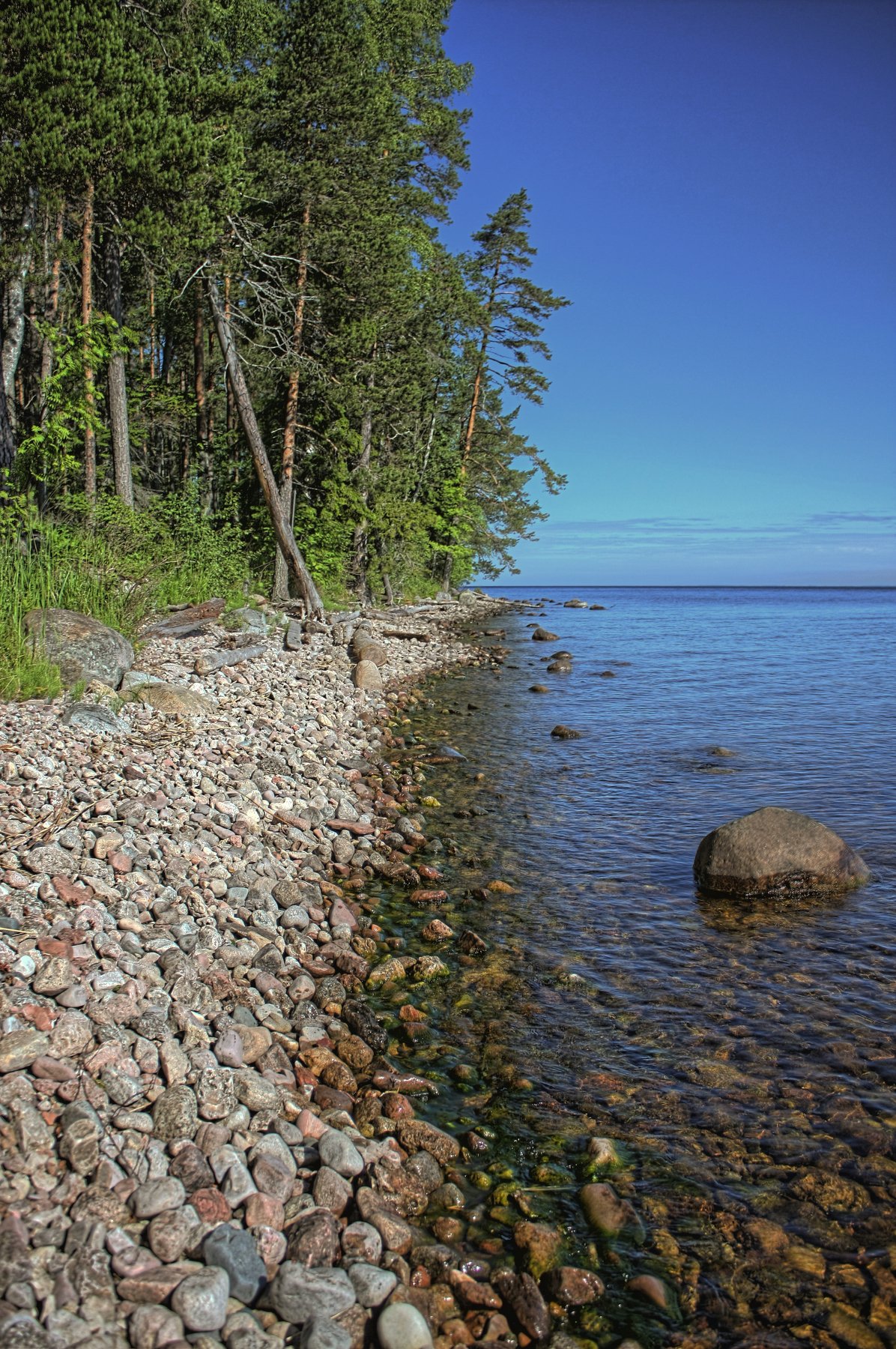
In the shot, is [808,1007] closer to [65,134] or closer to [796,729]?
[796,729]

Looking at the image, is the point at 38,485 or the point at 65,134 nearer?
the point at 65,134

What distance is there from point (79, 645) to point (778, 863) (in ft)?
23.4

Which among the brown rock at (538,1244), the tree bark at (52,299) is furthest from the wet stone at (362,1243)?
the tree bark at (52,299)

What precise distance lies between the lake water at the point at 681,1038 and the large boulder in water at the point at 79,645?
3710 millimetres

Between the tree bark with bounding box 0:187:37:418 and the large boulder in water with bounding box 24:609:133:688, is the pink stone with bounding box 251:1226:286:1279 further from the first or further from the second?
the tree bark with bounding box 0:187:37:418

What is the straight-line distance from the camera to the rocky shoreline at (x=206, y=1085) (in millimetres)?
2791

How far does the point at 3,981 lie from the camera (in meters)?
3.88

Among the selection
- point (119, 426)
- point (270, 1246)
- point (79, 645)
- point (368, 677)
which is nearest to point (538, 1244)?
point (270, 1246)

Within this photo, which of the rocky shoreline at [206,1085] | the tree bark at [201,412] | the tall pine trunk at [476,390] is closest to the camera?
the rocky shoreline at [206,1085]

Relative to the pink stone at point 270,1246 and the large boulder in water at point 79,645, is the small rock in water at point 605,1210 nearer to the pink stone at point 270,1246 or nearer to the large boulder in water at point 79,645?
the pink stone at point 270,1246

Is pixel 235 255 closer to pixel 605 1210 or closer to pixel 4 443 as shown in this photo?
pixel 4 443

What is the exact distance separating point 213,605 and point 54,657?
667 centimetres

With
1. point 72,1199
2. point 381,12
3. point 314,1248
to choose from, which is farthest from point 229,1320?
point 381,12

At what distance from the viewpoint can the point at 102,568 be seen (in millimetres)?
11398
